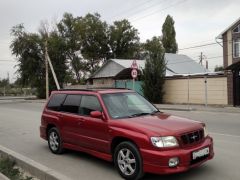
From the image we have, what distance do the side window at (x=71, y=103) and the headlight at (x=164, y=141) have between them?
2.54m

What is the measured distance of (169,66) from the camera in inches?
1880

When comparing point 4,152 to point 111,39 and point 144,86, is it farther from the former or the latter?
point 111,39

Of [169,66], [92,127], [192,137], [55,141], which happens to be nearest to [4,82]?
[169,66]

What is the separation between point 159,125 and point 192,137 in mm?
567

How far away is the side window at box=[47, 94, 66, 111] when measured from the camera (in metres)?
8.75

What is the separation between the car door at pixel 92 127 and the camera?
6.89 m

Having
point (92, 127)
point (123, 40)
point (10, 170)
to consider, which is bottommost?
point (10, 170)

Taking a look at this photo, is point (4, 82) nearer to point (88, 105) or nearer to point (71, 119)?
point (71, 119)

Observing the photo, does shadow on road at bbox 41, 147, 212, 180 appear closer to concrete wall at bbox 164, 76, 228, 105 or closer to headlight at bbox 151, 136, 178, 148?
headlight at bbox 151, 136, 178, 148

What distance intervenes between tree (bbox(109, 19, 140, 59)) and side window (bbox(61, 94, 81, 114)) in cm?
5606

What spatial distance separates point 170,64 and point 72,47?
20.5 m

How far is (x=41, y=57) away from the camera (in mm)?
50219

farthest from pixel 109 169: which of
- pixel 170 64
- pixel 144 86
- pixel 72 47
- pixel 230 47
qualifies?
pixel 72 47

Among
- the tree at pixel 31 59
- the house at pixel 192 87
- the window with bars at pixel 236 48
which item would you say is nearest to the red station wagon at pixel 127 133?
the house at pixel 192 87
